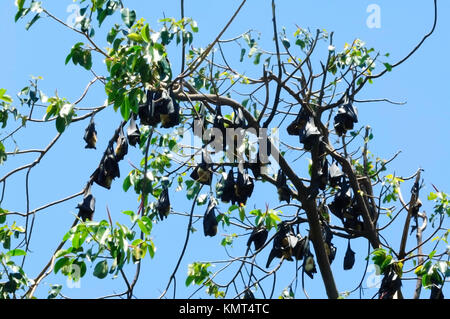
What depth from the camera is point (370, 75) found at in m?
8.27

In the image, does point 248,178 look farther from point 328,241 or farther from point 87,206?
point 87,206

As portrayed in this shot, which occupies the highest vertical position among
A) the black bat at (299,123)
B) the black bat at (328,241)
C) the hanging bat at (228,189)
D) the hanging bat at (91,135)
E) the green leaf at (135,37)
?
the black bat at (299,123)

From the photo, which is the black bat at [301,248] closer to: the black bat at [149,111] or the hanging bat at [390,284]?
the hanging bat at [390,284]

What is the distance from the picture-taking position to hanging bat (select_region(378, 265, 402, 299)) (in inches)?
289

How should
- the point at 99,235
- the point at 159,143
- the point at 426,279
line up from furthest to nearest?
the point at 159,143, the point at 426,279, the point at 99,235

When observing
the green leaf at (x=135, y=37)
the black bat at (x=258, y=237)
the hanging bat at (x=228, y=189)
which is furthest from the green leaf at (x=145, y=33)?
the black bat at (x=258, y=237)

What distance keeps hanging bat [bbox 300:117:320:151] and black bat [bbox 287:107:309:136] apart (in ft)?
0.53

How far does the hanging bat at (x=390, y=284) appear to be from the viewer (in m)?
7.35

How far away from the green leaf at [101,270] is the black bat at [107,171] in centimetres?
175

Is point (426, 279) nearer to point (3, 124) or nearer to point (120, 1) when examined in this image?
point (120, 1)

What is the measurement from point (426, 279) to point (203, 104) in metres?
2.22

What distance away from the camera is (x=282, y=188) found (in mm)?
8031

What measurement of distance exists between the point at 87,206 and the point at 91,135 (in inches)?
25.4

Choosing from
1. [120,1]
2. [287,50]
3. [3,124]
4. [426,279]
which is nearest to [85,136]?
[3,124]
